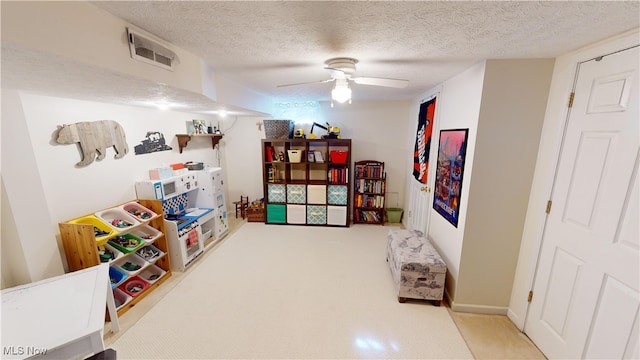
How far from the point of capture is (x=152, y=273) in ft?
8.70

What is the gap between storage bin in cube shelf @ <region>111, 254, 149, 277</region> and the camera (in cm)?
227

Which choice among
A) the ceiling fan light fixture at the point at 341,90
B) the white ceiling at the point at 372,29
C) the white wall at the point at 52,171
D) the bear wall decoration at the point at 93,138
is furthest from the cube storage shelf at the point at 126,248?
the ceiling fan light fixture at the point at 341,90

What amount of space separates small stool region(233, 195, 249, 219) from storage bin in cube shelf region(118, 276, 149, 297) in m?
2.17

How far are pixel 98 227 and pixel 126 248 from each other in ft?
1.00

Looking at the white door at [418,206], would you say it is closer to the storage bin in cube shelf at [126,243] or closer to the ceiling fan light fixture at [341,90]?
the ceiling fan light fixture at [341,90]

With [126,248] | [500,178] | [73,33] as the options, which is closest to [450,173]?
[500,178]

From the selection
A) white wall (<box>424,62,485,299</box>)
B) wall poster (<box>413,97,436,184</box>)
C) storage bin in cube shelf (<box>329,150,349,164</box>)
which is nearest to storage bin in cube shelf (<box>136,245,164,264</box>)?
storage bin in cube shelf (<box>329,150,349,164</box>)

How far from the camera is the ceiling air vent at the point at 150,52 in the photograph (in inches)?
46.8

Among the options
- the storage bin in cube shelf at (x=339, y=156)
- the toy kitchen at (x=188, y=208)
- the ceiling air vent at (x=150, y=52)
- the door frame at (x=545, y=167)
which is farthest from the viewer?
the storage bin in cube shelf at (x=339, y=156)

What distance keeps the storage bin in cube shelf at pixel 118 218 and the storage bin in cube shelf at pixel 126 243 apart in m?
0.15

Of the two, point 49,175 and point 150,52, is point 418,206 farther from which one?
point 49,175

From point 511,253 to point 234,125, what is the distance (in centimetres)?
461

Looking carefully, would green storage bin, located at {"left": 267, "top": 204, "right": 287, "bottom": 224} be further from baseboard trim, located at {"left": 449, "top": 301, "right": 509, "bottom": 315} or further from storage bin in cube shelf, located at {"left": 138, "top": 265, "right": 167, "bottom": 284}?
baseboard trim, located at {"left": 449, "top": 301, "right": 509, "bottom": 315}

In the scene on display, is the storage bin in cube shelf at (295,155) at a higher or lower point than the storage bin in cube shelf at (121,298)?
higher
